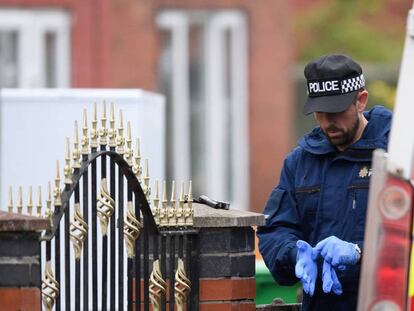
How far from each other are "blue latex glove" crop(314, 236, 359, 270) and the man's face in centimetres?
43

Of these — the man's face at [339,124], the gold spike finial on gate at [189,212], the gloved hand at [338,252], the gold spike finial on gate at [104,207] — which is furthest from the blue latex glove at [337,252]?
the gold spike finial on gate at [104,207]

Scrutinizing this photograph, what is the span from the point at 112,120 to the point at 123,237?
0.46 metres

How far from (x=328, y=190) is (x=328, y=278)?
41 centimetres

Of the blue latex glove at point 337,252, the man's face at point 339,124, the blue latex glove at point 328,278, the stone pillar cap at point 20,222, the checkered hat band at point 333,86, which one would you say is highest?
the checkered hat band at point 333,86

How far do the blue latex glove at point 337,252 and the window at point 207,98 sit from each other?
14071mm

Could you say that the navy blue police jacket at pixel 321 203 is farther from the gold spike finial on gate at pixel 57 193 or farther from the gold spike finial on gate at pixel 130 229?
the gold spike finial on gate at pixel 57 193

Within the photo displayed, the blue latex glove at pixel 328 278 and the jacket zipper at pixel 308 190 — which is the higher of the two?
the jacket zipper at pixel 308 190

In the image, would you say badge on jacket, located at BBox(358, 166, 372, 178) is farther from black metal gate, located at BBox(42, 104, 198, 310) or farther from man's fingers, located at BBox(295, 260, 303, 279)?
black metal gate, located at BBox(42, 104, 198, 310)

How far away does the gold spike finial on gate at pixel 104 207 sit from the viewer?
19.8ft

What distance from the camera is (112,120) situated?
6074mm

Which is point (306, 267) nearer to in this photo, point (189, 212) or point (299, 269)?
point (299, 269)

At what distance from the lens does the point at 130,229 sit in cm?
611

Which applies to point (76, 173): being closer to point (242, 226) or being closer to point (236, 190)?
point (242, 226)

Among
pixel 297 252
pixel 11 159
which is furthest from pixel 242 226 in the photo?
pixel 11 159
